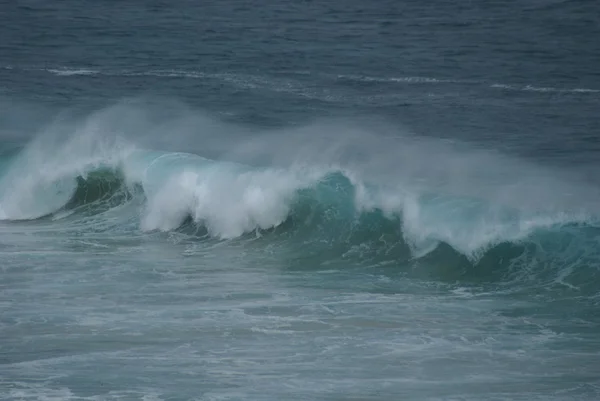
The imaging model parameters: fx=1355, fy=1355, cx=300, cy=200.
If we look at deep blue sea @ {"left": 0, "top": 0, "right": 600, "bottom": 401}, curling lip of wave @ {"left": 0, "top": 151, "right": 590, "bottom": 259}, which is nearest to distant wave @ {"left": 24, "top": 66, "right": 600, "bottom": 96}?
deep blue sea @ {"left": 0, "top": 0, "right": 600, "bottom": 401}

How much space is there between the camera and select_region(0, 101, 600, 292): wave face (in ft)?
54.9

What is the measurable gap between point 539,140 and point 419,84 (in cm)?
740

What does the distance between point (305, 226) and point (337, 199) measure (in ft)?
2.53

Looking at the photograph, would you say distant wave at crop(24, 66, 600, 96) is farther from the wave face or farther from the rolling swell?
the rolling swell

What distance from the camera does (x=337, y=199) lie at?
19188 mm

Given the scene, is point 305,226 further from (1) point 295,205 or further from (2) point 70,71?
(2) point 70,71

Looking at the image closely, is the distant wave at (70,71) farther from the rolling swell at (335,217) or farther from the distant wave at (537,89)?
the rolling swell at (335,217)

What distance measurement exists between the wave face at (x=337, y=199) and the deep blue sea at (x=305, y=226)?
0.15ft

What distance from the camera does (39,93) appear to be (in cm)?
3419

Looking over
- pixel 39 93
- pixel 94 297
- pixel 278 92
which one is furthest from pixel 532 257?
pixel 39 93

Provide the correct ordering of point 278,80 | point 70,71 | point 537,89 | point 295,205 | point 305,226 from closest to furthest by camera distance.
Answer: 1. point 305,226
2. point 295,205
3. point 537,89
4. point 278,80
5. point 70,71

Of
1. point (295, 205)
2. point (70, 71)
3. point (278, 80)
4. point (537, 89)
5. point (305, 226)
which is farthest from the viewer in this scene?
point (70, 71)

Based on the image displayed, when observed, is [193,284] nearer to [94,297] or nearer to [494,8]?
[94,297]

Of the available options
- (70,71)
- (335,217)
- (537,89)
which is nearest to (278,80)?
(70,71)
